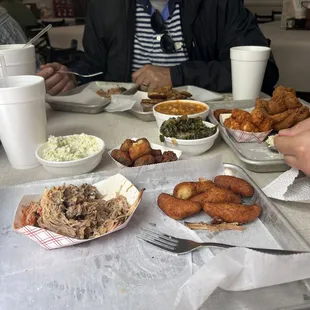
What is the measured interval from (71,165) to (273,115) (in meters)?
0.67

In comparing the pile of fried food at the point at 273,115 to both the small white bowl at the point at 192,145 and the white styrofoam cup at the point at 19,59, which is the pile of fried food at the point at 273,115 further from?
the white styrofoam cup at the point at 19,59

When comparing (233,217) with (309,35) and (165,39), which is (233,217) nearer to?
(165,39)

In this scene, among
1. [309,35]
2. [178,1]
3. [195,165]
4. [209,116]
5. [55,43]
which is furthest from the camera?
[55,43]

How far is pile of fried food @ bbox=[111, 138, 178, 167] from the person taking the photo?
998 millimetres

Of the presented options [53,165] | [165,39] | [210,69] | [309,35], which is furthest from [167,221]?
[309,35]

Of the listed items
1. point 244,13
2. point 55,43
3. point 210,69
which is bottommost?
point 55,43

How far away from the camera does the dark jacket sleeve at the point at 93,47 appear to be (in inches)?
84.7

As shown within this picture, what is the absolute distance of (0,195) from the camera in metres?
0.88

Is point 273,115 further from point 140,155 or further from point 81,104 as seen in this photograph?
point 81,104

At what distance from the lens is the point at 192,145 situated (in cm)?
108

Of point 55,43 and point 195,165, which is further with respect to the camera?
point 55,43

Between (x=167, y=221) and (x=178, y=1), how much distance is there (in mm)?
1488

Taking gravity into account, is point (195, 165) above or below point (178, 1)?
below

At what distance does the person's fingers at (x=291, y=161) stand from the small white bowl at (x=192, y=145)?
0.24 meters
